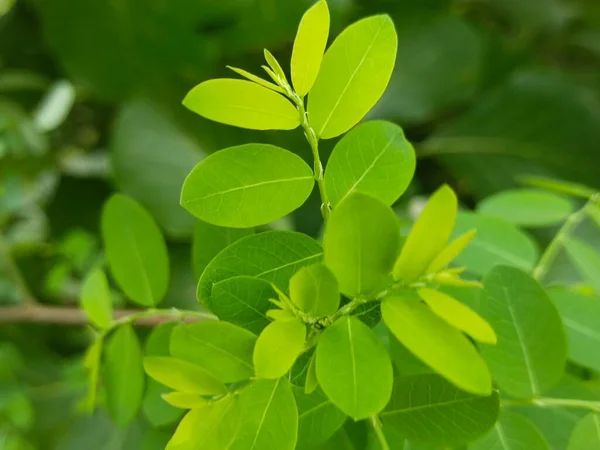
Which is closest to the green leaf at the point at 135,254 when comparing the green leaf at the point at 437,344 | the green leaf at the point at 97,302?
the green leaf at the point at 97,302

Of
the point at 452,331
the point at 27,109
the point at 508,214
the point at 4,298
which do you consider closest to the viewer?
the point at 452,331

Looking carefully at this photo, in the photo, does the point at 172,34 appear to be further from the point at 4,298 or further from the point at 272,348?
the point at 272,348

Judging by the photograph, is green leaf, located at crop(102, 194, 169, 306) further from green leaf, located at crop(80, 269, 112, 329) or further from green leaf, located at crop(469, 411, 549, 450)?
green leaf, located at crop(469, 411, 549, 450)

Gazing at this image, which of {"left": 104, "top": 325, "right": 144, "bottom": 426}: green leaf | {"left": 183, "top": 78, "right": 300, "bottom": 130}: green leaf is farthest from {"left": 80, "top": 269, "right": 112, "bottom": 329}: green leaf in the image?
{"left": 183, "top": 78, "right": 300, "bottom": 130}: green leaf

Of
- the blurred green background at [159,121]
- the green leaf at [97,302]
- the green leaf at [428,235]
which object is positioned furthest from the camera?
the blurred green background at [159,121]

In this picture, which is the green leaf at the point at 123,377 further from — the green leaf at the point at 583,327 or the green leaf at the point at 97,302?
the green leaf at the point at 583,327

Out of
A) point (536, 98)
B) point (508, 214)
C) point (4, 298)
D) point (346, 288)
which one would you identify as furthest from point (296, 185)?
point (536, 98)

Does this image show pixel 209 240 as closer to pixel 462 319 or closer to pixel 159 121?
pixel 462 319
